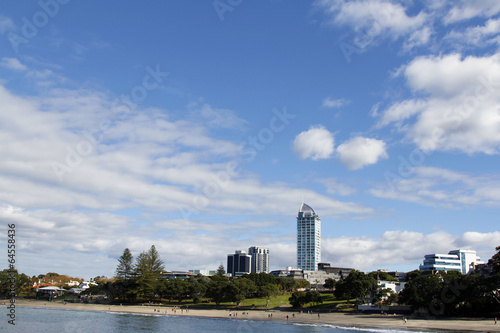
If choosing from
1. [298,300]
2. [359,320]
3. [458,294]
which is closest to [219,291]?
[298,300]

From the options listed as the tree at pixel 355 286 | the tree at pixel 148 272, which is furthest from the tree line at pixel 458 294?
the tree at pixel 148 272

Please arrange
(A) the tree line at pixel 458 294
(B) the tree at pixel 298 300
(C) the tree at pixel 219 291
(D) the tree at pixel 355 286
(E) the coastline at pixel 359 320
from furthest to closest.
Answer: (C) the tree at pixel 219 291 < (B) the tree at pixel 298 300 < (D) the tree at pixel 355 286 < (A) the tree line at pixel 458 294 < (E) the coastline at pixel 359 320

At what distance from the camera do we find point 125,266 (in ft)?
489

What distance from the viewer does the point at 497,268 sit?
7788 cm

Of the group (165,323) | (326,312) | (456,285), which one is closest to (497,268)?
(456,285)

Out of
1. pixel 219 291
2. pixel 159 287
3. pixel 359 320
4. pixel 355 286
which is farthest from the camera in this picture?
pixel 159 287

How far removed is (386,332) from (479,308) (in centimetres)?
2564

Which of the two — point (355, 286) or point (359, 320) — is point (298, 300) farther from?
point (359, 320)

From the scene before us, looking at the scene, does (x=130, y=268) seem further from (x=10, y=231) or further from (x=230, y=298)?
(x=10, y=231)

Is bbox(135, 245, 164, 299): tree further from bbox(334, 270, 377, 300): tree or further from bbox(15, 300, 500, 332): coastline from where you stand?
bbox(334, 270, 377, 300): tree

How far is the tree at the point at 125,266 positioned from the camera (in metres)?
147

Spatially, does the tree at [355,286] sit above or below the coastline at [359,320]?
above

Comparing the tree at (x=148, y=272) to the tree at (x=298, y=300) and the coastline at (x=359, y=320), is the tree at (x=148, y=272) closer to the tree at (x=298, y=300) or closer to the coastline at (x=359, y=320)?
the coastline at (x=359, y=320)

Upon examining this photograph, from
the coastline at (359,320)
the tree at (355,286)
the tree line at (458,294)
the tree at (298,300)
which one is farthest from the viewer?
the tree at (298,300)
